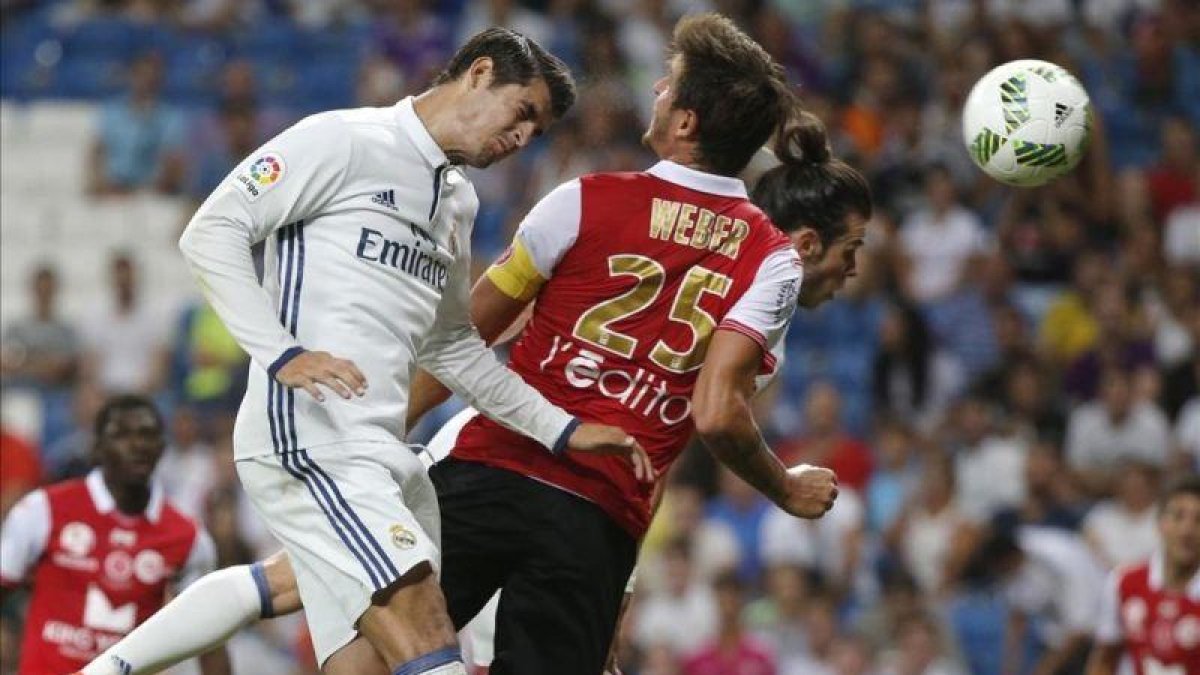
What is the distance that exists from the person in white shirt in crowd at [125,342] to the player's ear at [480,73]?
8.57m

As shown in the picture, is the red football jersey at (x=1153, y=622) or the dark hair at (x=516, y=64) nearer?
the dark hair at (x=516, y=64)

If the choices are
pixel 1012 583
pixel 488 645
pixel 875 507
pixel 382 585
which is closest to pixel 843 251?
pixel 488 645

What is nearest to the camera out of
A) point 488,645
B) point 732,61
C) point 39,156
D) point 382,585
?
point 382,585

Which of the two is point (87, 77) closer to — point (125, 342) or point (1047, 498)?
point (125, 342)

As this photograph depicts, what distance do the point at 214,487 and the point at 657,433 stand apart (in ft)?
22.2

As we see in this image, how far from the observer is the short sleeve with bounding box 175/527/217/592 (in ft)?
25.3

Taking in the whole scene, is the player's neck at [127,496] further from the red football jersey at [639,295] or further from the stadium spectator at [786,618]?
the stadium spectator at [786,618]

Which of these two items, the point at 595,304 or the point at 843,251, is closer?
the point at 595,304

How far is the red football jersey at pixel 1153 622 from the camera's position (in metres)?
8.96

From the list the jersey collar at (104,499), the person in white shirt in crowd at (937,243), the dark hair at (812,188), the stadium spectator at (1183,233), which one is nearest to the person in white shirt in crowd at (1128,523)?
the person in white shirt in crowd at (937,243)

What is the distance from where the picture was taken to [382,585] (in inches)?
209

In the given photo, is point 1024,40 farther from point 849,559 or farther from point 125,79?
point 125,79

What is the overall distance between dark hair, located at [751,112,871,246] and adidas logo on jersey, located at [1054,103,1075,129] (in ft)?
2.46

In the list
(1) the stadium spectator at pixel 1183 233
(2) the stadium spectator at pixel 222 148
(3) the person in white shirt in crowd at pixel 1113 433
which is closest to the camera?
(3) the person in white shirt in crowd at pixel 1113 433
